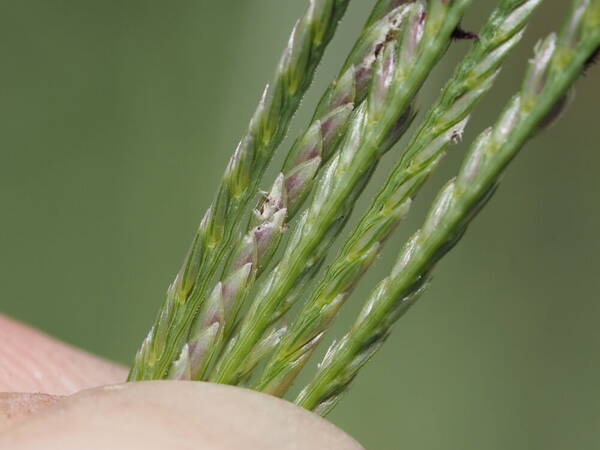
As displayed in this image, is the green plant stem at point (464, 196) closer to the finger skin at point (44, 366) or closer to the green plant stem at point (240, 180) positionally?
the green plant stem at point (240, 180)

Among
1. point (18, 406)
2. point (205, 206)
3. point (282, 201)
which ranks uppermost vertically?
point (282, 201)

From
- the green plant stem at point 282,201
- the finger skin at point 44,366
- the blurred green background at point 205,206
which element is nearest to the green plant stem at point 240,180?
the green plant stem at point 282,201

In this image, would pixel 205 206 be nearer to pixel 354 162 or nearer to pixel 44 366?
pixel 44 366


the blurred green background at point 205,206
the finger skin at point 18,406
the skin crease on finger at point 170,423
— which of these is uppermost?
the skin crease on finger at point 170,423

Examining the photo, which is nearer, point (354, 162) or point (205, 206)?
point (354, 162)

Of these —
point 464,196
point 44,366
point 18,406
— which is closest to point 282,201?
point 464,196

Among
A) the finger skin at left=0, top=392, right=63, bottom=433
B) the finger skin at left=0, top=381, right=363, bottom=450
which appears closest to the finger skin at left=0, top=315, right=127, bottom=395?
the finger skin at left=0, top=392, right=63, bottom=433

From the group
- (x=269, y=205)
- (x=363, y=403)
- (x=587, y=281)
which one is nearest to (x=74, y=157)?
(x=363, y=403)

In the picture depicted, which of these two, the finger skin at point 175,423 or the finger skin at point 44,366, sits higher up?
the finger skin at point 175,423
